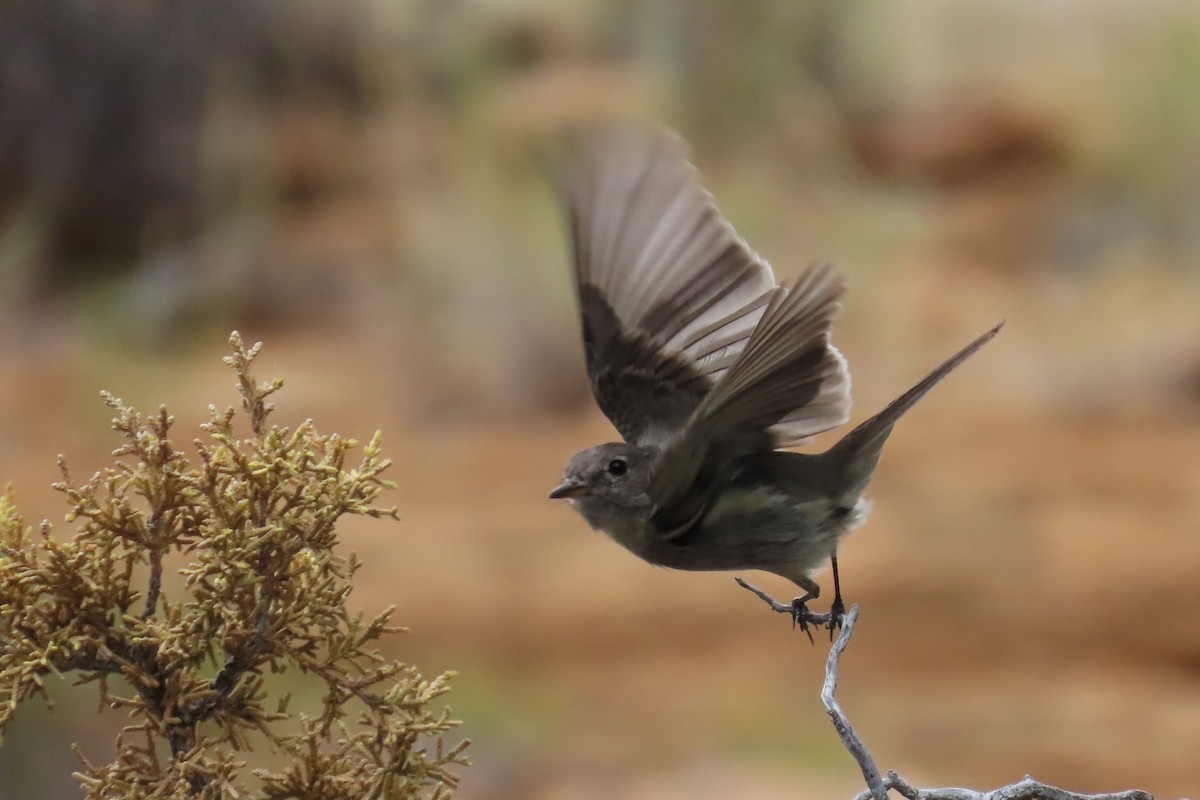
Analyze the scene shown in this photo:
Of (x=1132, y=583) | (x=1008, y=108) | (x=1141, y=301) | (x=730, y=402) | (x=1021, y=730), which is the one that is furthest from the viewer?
(x=1008, y=108)

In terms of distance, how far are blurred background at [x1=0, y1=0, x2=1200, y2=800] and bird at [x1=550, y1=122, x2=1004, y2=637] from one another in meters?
2.11

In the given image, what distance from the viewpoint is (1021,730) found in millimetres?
2930

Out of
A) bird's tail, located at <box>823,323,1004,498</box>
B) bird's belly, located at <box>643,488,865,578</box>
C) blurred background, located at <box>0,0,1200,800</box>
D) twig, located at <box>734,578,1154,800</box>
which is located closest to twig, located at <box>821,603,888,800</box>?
twig, located at <box>734,578,1154,800</box>

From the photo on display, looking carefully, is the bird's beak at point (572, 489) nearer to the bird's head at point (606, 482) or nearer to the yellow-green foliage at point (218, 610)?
the bird's head at point (606, 482)

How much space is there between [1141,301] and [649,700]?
1699 mm

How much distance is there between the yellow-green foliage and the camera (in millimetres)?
630

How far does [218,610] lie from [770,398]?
35 cm

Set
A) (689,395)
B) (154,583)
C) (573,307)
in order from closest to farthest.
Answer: (154,583)
(689,395)
(573,307)

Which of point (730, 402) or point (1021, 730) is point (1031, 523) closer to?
point (1021, 730)

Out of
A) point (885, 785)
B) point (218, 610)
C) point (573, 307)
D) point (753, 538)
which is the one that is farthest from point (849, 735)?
point (573, 307)

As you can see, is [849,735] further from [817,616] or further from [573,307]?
[573,307]

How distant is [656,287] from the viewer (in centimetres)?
98

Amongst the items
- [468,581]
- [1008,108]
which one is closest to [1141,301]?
[1008,108]

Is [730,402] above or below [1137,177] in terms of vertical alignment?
below
